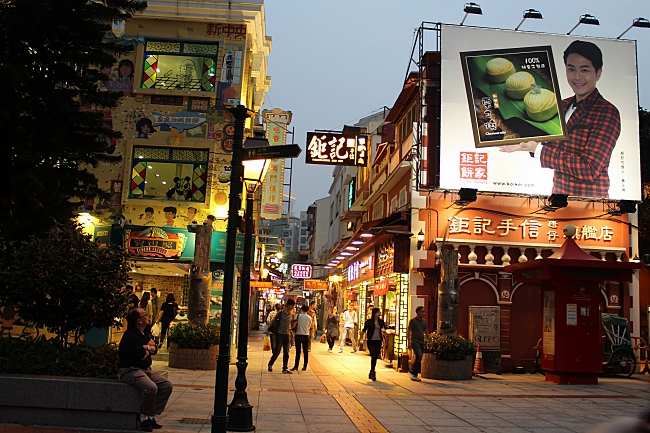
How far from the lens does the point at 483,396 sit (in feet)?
43.3

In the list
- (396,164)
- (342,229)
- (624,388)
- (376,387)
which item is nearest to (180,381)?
(376,387)

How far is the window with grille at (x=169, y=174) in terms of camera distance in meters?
20.9

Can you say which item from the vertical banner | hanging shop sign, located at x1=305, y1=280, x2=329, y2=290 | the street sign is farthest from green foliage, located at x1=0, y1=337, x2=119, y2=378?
hanging shop sign, located at x1=305, y1=280, x2=329, y2=290

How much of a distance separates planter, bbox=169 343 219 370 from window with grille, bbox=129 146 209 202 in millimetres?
6392

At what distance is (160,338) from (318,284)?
59.3 feet

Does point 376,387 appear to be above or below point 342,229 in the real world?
below

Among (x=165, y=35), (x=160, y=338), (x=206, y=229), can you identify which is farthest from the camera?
(x=165, y=35)

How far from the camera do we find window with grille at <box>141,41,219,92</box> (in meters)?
21.2

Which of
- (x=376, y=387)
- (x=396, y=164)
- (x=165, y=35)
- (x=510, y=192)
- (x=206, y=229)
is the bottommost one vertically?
(x=376, y=387)

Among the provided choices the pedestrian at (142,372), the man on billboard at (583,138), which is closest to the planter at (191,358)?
the pedestrian at (142,372)

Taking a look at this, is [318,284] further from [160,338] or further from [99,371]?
[99,371]

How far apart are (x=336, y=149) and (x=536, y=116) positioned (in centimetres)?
599

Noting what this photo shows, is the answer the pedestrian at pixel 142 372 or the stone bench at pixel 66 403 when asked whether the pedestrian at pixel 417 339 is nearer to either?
→ the pedestrian at pixel 142 372

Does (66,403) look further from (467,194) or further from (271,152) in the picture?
(467,194)
